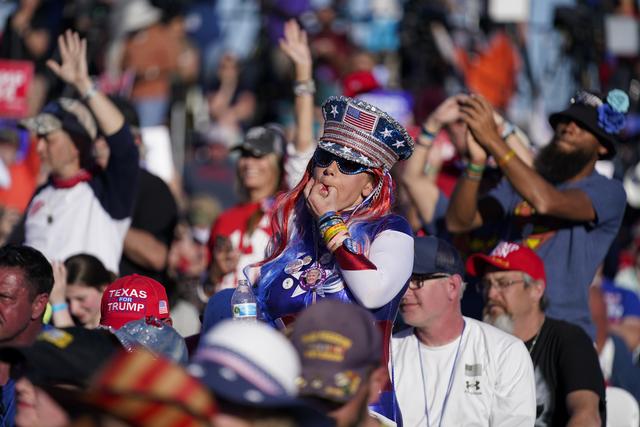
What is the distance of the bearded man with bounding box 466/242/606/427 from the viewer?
5.75m

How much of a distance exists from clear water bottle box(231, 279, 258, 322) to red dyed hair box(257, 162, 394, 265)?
0.19 metres

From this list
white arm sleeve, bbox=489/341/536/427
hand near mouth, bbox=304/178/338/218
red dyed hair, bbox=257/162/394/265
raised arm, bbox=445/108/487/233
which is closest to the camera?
hand near mouth, bbox=304/178/338/218

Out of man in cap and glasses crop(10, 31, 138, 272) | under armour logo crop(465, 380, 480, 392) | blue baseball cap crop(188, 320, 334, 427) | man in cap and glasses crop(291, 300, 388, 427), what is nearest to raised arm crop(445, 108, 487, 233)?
under armour logo crop(465, 380, 480, 392)

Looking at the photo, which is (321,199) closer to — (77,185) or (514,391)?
(514,391)

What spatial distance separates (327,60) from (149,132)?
3.79 metres

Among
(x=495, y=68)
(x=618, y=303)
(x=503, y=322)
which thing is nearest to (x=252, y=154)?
(x=503, y=322)

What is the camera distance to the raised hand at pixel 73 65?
21.2 feet

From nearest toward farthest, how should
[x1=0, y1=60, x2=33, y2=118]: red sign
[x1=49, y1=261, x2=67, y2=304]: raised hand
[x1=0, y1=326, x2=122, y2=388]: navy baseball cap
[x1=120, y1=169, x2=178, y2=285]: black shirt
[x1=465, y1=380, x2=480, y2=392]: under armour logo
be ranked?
[x1=0, y1=326, x2=122, y2=388]: navy baseball cap → [x1=465, y1=380, x2=480, y2=392]: under armour logo → [x1=49, y1=261, x2=67, y2=304]: raised hand → [x1=120, y1=169, x2=178, y2=285]: black shirt → [x1=0, y1=60, x2=33, y2=118]: red sign

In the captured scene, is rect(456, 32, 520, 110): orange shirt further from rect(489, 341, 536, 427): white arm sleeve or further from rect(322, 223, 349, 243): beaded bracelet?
rect(322, 223, 349, 243): beaded bracelet

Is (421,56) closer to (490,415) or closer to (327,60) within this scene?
(327,60)

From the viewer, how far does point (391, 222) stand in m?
4.39

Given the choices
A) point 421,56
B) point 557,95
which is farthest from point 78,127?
point 557,95

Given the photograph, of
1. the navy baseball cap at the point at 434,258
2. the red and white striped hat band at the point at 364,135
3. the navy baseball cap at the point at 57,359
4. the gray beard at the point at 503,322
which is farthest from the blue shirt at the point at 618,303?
the navy baseball cap at the point at 57,359

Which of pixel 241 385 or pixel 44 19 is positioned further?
pixel 44 19
